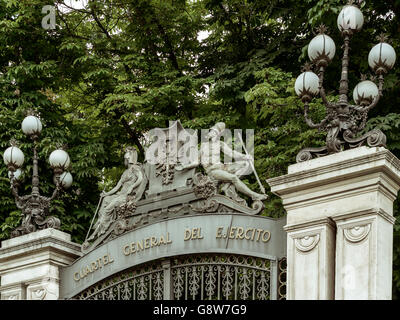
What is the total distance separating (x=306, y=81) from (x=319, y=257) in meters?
2.00

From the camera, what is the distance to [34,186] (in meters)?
14.1

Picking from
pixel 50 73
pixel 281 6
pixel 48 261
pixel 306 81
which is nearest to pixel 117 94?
pixel 50 73

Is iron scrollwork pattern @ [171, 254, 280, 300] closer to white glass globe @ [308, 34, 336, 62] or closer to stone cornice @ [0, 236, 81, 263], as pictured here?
stone cornice @ [0, 236, 81, 263]

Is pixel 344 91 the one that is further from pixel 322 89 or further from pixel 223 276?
pixel 223 276

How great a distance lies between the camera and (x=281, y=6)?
58.4 feet

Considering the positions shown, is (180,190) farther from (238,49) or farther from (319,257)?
(238,49)

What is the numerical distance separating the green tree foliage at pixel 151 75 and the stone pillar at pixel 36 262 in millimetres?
3125

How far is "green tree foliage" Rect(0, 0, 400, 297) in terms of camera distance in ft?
54.1

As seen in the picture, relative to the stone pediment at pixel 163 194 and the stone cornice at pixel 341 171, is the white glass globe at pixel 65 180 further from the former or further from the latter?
the stone cornice at pixel 341 171

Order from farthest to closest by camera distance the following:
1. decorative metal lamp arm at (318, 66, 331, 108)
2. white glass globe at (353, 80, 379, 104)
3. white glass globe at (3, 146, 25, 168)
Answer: white glass globe at (3, 146, 25, 168) < white glass globe at (353, 80, 379, 104) < decorative metal lamp arm at (318, 66, 331, 108)

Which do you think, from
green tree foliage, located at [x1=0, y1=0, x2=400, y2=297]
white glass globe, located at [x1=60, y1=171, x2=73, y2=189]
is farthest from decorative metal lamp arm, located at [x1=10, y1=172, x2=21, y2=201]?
green tree foliage, located at [x1=0, y1=0, x2=400, y2=297]

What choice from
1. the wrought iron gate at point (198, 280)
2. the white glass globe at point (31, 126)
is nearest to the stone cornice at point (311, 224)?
the wrought iron gate at point (198, 280)

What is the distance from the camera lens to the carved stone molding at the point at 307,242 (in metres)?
11.2

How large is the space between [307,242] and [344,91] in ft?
5.67
